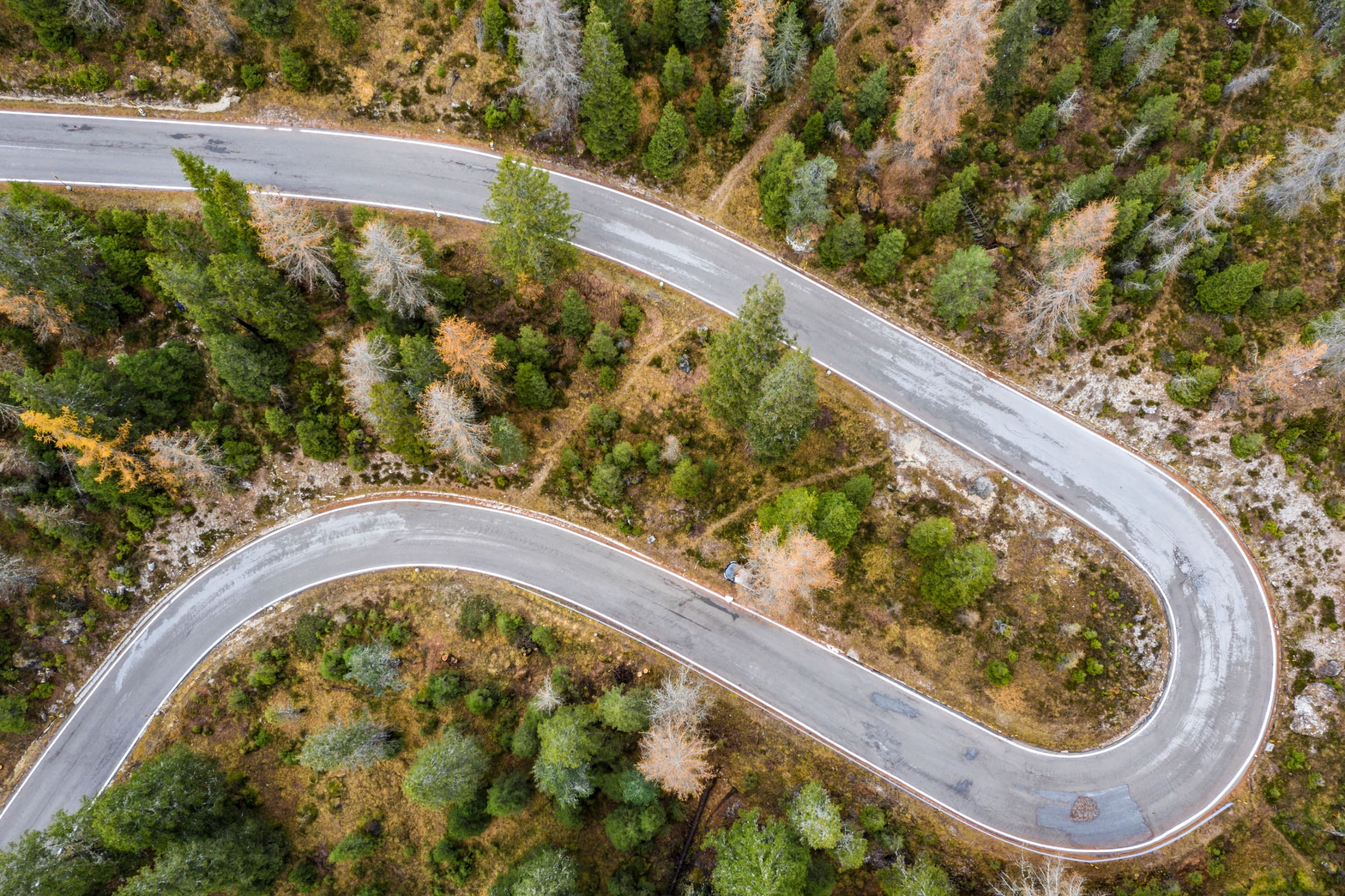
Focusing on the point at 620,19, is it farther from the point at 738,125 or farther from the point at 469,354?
the point at 469,354

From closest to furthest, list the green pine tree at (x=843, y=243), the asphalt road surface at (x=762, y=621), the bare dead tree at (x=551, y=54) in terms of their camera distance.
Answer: the bare dead tree at (x=551, y=54)
the asphalt road surface at (x=762, y=621)
the green pine tree at (x=843, y=243)

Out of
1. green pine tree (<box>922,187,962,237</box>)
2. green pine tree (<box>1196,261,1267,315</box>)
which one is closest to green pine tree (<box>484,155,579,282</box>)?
green pine tree (<box>922,187,962,237</box>)

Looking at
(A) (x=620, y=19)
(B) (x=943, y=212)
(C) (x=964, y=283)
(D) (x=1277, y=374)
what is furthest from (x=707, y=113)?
(D) (x=1277, y=374)

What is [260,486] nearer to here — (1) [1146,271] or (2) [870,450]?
(2) [870,450]

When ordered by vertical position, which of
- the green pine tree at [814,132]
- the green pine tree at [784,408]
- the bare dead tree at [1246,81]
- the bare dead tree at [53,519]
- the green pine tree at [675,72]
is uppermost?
the bare dead tree at [1246,81]

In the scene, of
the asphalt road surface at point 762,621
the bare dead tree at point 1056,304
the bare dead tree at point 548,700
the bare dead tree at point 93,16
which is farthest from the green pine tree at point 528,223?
the bare dead tree at point 93,16

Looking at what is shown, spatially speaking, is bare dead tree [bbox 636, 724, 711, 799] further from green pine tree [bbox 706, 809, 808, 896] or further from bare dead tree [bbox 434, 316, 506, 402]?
bare dead tree [bbox 434, 316, 506, 402]

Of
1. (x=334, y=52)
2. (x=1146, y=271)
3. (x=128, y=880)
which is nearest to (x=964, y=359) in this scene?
(x=1146, y=271)

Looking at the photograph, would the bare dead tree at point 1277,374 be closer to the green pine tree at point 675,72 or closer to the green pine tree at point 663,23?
the green pine tree at point 675,72
